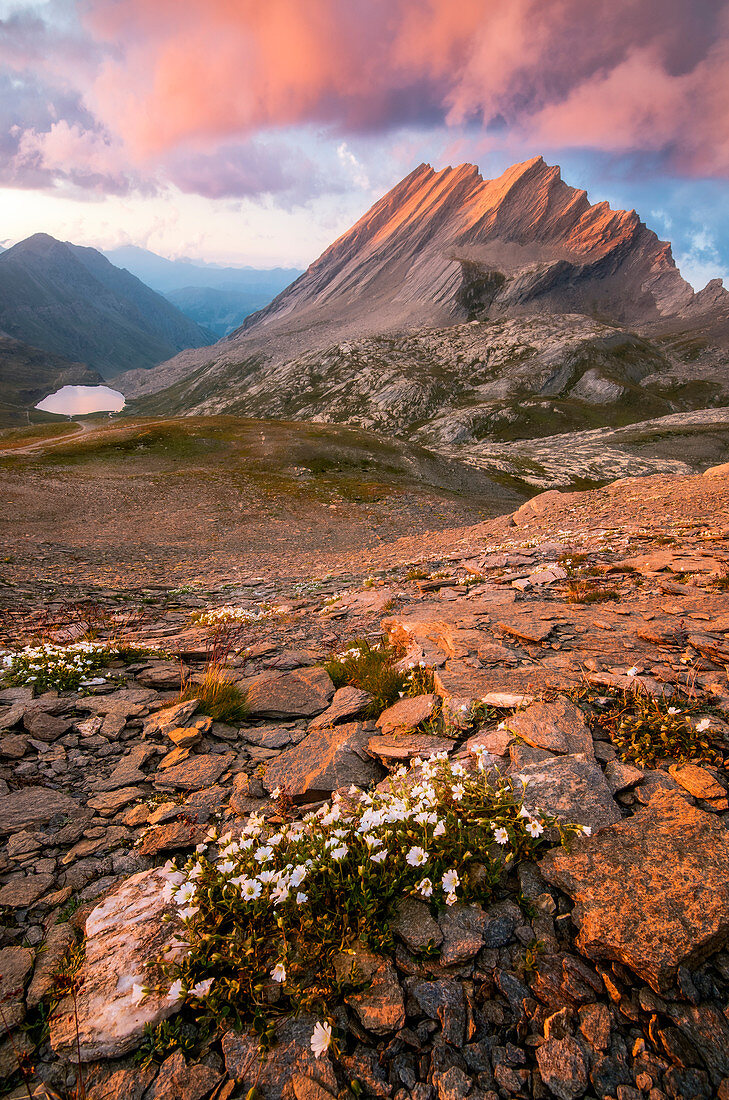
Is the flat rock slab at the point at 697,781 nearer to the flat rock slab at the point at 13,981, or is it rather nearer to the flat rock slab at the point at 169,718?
the flat rock slab at the point at 13,981

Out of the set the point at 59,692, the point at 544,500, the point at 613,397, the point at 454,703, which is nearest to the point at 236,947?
the point at 454,703

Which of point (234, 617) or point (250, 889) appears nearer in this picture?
point (250, 889)

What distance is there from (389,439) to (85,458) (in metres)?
49.7

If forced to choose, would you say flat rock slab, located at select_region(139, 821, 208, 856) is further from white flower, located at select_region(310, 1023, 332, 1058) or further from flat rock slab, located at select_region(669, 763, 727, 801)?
flat rock slab, located at select_region(669, 763, 727, 801)

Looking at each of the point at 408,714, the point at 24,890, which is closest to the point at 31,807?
the point at 24,890

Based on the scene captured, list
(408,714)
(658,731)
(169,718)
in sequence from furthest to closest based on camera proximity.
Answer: (169,718) → (408,714) → (658,731)

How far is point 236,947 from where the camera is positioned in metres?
3.54

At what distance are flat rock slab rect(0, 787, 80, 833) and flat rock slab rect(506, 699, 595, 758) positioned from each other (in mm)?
5259

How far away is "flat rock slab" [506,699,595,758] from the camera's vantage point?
5.25 meters

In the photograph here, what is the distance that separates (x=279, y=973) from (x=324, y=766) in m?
2.59

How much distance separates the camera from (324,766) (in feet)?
19.1

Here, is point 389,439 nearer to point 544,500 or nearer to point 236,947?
point 544,500

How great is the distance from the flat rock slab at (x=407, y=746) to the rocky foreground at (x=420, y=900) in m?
0.03

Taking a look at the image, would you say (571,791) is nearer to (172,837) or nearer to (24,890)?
(172,837)
